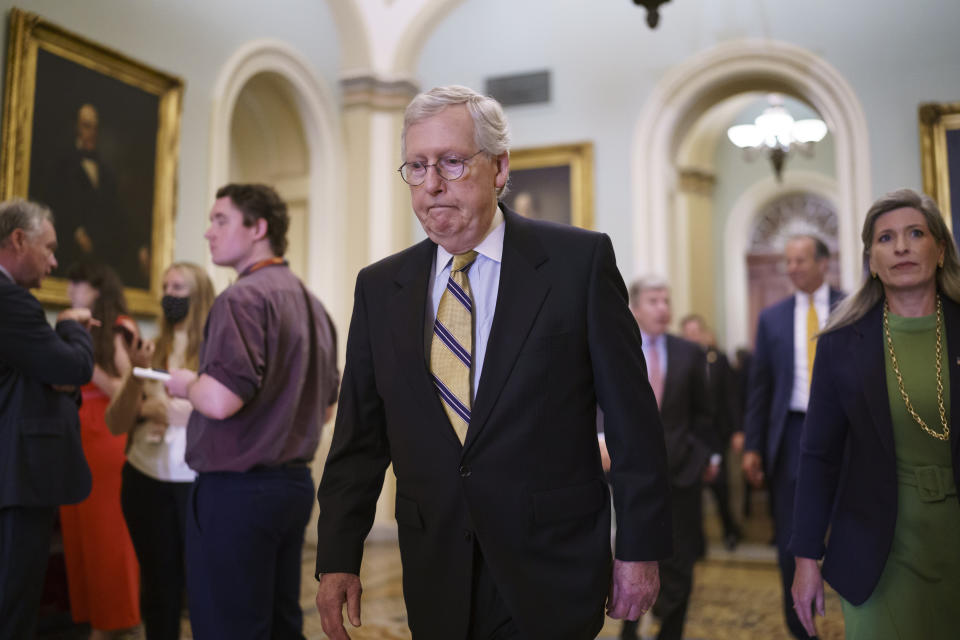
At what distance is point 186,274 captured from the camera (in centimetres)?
376

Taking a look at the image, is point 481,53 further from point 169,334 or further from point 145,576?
point 145,576

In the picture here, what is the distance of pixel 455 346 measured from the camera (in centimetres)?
199

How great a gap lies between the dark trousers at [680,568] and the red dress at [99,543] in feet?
8.30

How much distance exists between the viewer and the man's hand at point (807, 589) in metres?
2.53

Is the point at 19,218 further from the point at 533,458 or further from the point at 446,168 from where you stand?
the point at 533,458

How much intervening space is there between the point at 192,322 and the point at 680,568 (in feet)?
8.20

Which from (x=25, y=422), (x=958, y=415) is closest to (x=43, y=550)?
(x=25, y=422)

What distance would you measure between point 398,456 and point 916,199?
1646 millimetres

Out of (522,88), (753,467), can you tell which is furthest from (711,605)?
(522,88)

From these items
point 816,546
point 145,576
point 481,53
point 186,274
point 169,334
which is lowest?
point 145,576

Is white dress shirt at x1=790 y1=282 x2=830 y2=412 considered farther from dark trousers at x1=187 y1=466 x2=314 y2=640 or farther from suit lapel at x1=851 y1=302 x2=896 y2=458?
dark trousers at x1=187 y1=466 x2=314 y2=640

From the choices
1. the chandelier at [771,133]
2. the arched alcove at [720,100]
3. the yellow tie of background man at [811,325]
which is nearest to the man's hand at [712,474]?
the arched alcove at [720,100]

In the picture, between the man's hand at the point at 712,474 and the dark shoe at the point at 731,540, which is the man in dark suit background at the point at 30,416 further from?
the dark shoe at the point at 731,540

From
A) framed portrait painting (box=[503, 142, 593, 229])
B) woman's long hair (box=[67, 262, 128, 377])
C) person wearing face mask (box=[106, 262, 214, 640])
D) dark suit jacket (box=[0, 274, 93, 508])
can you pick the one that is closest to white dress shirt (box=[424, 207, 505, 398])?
dark suit jacket (box=[0, 274, 93, 508])
